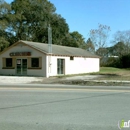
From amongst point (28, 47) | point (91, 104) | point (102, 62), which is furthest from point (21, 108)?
point (102, 62)

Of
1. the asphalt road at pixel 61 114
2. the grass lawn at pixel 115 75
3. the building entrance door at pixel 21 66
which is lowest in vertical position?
the asphalt road at pixel 61 114

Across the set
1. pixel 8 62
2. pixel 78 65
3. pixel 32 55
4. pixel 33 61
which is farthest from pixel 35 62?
pixel 78 65

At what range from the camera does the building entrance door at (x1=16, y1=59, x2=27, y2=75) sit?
30.6 m

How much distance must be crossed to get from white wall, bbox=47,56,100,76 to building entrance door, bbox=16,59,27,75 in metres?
3.48

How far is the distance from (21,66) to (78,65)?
8748 mm

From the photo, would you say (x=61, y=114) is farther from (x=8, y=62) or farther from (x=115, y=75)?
(x=8, y=62)

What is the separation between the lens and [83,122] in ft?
22.4

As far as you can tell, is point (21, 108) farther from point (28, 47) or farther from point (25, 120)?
point (28, 47)

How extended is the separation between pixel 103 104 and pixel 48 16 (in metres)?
42.8

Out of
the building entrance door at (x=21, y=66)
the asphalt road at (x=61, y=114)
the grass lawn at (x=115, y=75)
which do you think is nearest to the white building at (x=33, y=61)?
the building entrance door at (x=21, y=66)

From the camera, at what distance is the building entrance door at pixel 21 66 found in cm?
3062

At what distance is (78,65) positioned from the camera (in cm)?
3556

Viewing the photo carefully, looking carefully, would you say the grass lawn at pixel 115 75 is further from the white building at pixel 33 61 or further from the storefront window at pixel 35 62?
the storefront window at pixel 35 62

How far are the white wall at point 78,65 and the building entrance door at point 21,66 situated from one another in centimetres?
348
